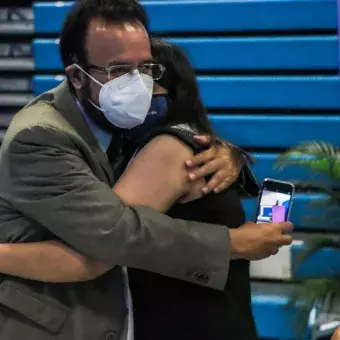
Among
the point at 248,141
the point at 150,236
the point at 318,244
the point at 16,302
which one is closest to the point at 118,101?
the point at 150,236

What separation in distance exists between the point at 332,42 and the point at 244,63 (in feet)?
1.72

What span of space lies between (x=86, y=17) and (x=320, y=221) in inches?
81.4

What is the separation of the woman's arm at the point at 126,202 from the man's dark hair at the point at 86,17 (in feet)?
0.97

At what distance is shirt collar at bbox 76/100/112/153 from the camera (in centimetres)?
155

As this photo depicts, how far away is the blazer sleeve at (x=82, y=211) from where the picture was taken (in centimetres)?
133

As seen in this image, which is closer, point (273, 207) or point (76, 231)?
point (76, 231)

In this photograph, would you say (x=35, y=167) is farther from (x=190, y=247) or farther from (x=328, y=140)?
(x=328, y=140)

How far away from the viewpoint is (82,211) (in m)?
1.33

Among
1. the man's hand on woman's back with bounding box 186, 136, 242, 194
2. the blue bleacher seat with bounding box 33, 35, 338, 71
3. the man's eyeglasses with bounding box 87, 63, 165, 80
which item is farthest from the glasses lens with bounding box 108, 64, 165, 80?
the blue bleacher seat with bounding box 33, 35, 338, 71

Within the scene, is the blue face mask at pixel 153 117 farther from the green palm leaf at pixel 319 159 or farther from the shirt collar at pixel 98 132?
the green palm leaf at pixel 319 159

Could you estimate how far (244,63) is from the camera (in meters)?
3.96

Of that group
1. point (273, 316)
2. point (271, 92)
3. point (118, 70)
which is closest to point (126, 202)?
point (118, 70)

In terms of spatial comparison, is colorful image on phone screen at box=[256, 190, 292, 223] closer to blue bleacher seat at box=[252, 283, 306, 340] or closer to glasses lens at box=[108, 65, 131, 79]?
glasses lens at box=[108, 65, 131, 79]

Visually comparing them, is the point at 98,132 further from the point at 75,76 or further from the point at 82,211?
the point at 82,211
